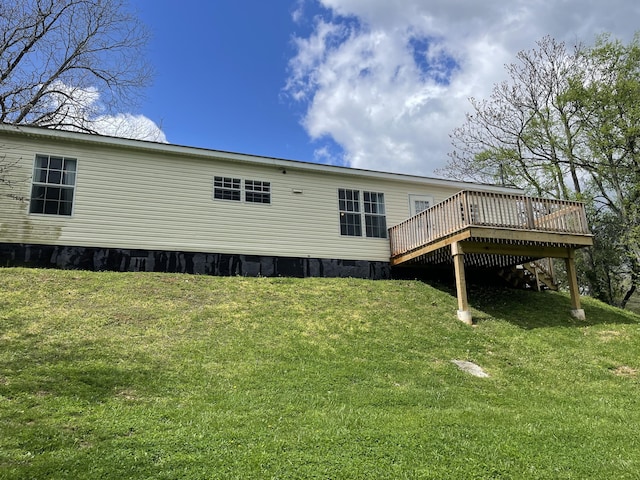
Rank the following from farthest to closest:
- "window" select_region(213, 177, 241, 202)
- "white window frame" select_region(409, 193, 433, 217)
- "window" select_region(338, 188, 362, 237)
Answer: "white window frame" select_region(409, 193, 433, 217), "window" select_region(338, 188, 362, 237), "window" select_region(213, 177, 241, 202)

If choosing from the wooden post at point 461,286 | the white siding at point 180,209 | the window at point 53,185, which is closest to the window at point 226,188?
the white siding at point 180,209

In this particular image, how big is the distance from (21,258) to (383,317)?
8.52 metres

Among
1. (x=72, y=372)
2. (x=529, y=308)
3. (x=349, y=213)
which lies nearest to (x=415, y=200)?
(x=349, y=213)

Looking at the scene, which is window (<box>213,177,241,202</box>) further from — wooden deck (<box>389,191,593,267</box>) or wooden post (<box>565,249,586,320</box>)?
wooden post (<box>565,249,586,320</box>)

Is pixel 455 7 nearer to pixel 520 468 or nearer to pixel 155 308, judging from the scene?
pixel 155 308

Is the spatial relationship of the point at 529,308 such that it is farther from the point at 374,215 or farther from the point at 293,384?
the point at 293,384

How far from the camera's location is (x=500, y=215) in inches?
430

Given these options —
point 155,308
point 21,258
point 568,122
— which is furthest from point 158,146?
point 568,122

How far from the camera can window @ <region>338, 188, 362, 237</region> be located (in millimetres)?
13789

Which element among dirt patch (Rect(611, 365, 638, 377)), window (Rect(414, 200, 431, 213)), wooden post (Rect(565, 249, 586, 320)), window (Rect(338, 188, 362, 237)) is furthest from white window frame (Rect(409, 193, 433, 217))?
dirt patch (Rect(611, 365, 638, 377))

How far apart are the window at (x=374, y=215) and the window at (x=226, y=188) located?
4.06m

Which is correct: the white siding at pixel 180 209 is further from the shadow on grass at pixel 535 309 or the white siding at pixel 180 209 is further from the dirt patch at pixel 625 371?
the dirt patch at pixel 625 371

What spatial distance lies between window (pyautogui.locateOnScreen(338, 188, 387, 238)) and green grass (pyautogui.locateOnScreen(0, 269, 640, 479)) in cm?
286

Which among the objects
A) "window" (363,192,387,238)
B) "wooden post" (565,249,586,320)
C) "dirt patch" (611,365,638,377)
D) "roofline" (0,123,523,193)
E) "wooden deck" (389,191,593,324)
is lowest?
"dirt patch" (611,365,638,377)
